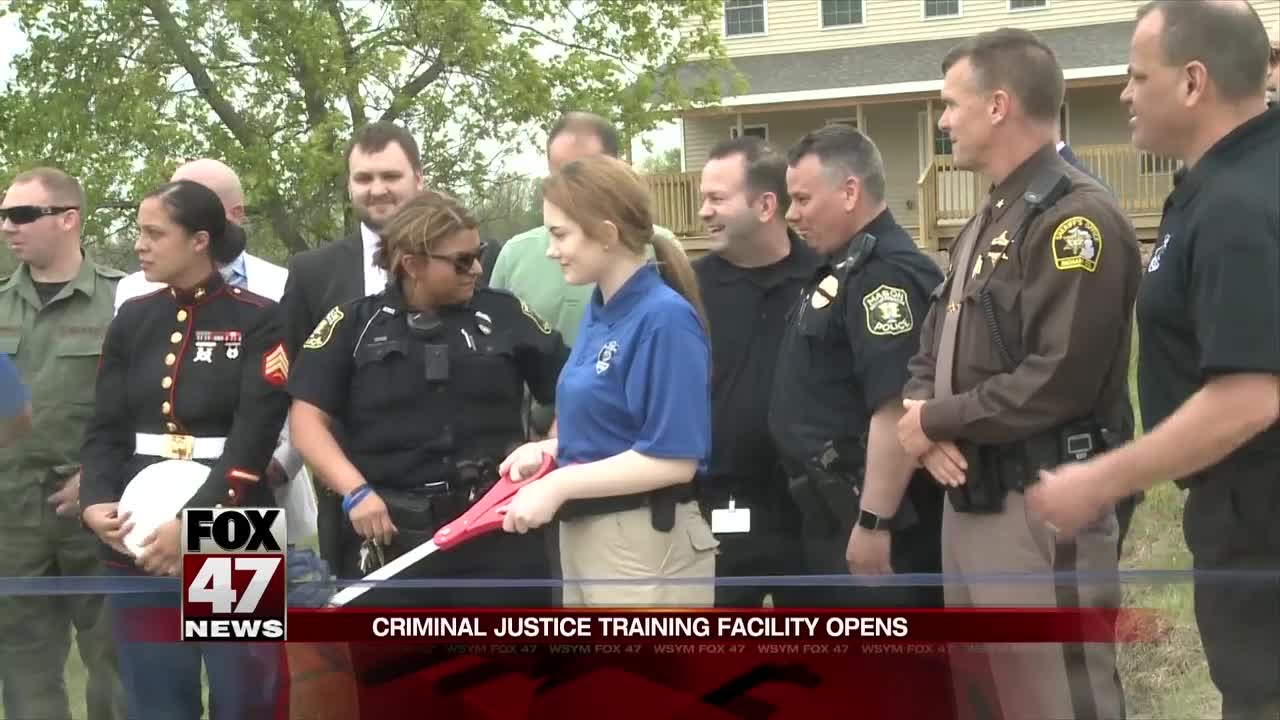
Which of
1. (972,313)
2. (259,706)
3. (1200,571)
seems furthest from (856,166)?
(259,706)

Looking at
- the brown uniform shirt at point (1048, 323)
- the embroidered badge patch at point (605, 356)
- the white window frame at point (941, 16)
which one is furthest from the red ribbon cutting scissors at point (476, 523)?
the white window frame at point (941, 16)

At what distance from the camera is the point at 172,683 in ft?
10.5

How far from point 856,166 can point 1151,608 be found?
1.74m

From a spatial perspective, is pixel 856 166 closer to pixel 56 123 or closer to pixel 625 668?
pixel 625 668

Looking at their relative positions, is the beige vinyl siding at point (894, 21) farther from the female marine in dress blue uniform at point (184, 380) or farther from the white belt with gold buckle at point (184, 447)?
the white belt with gold buckle at point (184, 447)

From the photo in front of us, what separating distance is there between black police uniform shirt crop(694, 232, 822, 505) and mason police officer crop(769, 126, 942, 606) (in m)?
0.19

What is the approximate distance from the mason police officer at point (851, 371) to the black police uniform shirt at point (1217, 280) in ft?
2.77

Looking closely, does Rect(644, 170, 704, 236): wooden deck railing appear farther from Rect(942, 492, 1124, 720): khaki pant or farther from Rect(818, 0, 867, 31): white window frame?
Rect(942, 492, 1124, 720): khaki pant

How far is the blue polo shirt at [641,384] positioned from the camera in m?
3.27

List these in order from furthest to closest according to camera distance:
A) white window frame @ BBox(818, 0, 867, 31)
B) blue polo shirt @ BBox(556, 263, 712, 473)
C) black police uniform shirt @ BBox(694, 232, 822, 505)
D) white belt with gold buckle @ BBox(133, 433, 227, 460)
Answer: white window frame @ BBox(818, 0, 867, 31), black police uniform shirt @ BBox(694, 232, 822, 505), white belt with gold buckle @ BBox(133, 433, 227, 460), blue polo shirt @ BBox(556, 263, 712, 473)

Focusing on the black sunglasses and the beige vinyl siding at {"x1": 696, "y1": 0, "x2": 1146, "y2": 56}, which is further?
the beige vinyl siding at {"x1": 696, "y1": 0, "x2": 1146, "y2": 56}

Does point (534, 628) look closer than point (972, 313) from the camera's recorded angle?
Yes

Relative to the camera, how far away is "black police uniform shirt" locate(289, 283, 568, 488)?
371cm

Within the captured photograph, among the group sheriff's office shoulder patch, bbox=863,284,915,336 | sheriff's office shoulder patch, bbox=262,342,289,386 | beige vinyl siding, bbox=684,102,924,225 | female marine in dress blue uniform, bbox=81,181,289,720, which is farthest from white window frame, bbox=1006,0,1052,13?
sheriff's office shoulder patch, bbox=262,342,289,386
